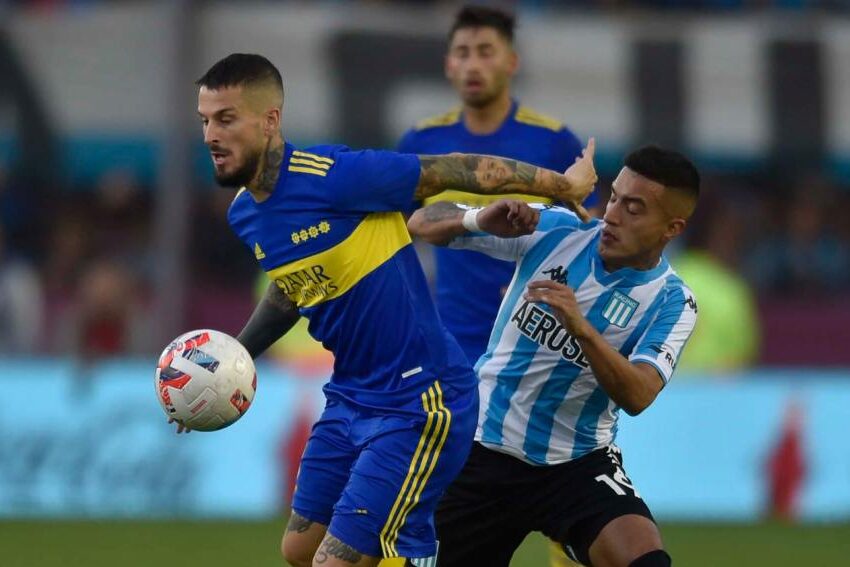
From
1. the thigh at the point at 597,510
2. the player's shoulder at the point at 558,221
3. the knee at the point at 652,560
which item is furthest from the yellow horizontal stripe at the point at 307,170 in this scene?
the knee at the point at 652,560

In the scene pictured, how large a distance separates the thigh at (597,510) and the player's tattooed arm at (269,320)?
124cm

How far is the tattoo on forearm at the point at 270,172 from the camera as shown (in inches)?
220

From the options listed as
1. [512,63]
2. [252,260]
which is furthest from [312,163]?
[252,260]

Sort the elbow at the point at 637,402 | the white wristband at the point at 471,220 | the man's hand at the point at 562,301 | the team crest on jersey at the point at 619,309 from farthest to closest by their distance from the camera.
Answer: the team crest on jersey at the point at 619,309 < the white wristband at the point at 471,220 < the elbow at the point at 637,402 < the man's hand at the point at 562,301

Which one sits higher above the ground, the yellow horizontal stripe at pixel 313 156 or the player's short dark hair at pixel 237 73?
the player's short dark hair at pixel 237 73

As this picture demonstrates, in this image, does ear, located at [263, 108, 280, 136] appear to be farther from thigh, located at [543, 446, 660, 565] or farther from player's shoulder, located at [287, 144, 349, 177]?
Result: thigh, located at [543, 446, 660, 565]

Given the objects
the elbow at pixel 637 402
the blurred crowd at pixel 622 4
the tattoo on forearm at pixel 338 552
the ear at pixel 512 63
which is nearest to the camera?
the tattoo on forearm at pixel 338 552

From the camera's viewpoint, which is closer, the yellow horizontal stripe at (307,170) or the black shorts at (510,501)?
the yellow horizontal stripe at (307,170)

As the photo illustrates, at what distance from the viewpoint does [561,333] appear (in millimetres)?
6238

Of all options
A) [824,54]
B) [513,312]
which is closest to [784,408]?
Answer: [824,54]

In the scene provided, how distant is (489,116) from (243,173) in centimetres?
265

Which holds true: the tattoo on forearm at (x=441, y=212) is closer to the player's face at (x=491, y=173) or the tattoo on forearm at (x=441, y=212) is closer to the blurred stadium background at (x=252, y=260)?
the player's face at (x=491, y=173)

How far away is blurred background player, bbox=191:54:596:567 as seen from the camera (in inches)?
217

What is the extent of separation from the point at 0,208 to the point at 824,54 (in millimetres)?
6980
